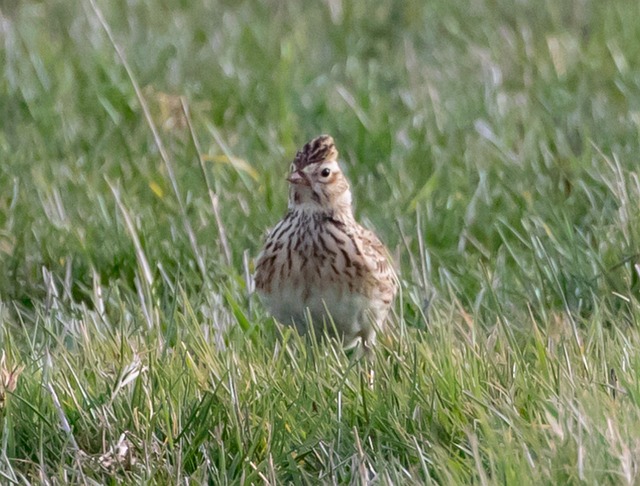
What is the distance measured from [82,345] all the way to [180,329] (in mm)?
323

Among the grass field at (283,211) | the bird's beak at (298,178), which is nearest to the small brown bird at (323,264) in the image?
the bird's beak at (298,178)

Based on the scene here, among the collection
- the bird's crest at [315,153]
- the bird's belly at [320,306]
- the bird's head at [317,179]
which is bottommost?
→ the bird's belly at [320,306]

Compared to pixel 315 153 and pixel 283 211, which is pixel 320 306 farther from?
pixel 283 211

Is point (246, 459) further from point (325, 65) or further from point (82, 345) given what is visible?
Answer: point (325, 65)

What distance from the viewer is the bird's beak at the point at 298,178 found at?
450 centimetres

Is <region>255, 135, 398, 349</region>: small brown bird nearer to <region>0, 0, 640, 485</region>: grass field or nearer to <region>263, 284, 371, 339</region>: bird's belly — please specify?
<region>263, 284, 371, 339</region>: bird's belly

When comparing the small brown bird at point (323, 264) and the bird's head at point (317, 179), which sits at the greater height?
the bird's head at point (317, 179)

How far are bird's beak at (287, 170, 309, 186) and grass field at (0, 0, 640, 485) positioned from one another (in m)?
0.45

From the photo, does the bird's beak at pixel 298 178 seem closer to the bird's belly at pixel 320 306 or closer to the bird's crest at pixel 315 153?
the bird's crest at pixel 315 153

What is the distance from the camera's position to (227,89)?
22.0 feet

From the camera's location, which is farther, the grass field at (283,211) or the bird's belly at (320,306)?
the bird's belly at (320,306)

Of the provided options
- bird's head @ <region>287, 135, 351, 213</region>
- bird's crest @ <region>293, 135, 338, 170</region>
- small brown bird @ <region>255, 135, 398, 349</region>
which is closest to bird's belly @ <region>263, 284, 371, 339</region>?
small brown bird @ <region>255, 135, 398, 349</region>

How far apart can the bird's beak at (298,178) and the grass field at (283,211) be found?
0.45m

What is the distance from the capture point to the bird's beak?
4.50m
